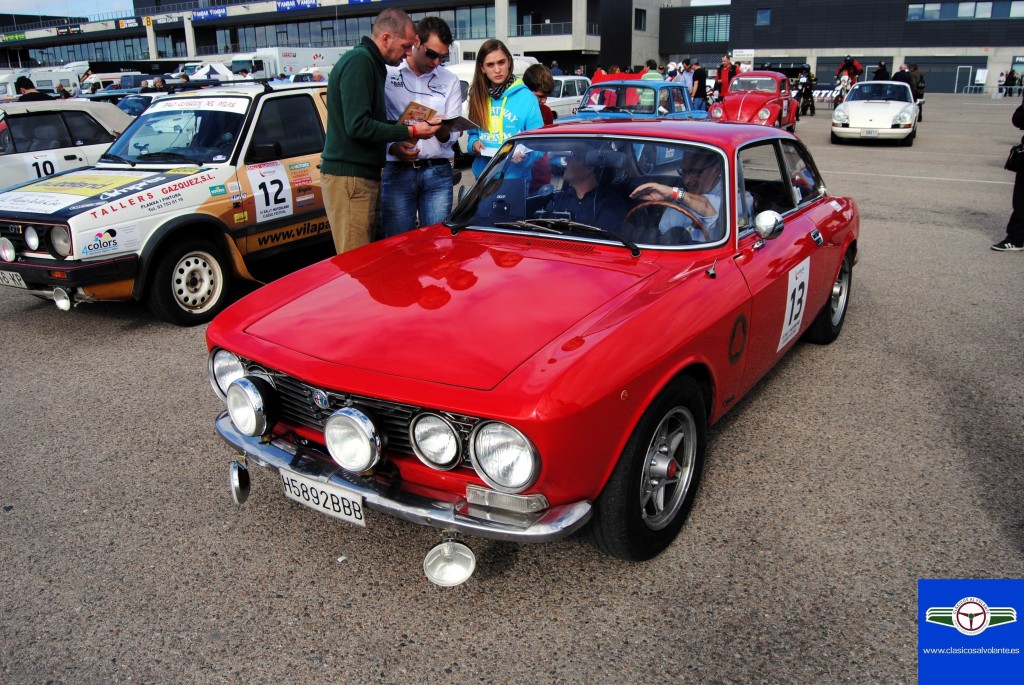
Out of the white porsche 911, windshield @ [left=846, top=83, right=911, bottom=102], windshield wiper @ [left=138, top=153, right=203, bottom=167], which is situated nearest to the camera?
windshield wiper @ [left=138, top=153, right=203, bottom=167]

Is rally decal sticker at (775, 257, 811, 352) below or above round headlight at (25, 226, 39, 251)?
below

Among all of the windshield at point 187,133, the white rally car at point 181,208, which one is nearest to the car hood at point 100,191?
the white rally car at point 181,208

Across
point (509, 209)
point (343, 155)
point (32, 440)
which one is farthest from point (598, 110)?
point (32, 440)

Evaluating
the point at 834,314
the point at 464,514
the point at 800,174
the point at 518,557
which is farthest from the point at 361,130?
the point at 834,314

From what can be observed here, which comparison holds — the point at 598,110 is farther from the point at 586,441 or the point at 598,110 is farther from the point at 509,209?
the point at 586,441

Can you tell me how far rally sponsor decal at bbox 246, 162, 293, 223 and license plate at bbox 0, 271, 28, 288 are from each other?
171cm

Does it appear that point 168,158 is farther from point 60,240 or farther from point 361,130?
point 361,130

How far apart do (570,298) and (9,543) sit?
2.55 metres

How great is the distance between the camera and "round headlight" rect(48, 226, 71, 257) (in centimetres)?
525

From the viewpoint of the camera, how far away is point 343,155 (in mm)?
4828

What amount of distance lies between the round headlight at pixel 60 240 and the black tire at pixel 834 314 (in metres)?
5.07

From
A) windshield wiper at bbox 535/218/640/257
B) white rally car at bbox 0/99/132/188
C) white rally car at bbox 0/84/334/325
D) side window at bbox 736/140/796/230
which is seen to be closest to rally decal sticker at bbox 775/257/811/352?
side window at bbox 736/140/796/230

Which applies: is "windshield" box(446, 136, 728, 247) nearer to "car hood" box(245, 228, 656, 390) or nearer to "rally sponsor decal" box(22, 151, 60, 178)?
"car hood" box(245, 228, 656, 390)

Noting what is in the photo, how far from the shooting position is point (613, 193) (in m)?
3.57
